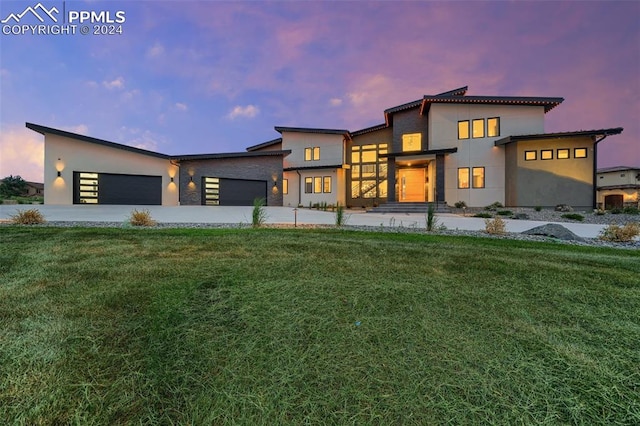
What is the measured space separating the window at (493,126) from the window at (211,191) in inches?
731

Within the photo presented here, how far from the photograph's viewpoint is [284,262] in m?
3.19

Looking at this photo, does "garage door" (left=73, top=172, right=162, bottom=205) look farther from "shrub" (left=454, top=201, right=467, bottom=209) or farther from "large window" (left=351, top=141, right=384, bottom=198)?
"shrub" (left=454, top=201, right=467, bottom=209)

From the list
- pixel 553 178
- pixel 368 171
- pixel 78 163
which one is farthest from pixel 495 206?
pixel 78 163

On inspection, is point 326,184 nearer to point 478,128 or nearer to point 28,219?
point 478,128

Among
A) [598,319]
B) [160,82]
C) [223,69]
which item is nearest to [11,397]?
[598,319]

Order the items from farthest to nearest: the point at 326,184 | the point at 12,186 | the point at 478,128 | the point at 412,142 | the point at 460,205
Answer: the point at 12,186, the point at 326,184, the point at 412,142, the point at 478,128, the point at 460,205

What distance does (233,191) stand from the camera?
64.2 feet

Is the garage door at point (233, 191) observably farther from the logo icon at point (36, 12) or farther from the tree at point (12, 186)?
the tree at point (12, 186)

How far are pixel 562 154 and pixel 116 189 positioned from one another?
27403 millimetres

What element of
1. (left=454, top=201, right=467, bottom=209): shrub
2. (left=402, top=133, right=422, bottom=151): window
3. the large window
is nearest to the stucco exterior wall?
(left=454, top=201, right=467, bottom=209): shrub

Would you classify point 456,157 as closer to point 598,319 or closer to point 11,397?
point 598,319

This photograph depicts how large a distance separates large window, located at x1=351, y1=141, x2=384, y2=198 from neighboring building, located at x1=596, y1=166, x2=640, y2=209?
72.0ft

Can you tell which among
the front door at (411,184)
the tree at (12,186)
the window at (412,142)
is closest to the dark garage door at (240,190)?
the front door at (411,184)

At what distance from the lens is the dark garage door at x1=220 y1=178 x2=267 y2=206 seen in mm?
19500
